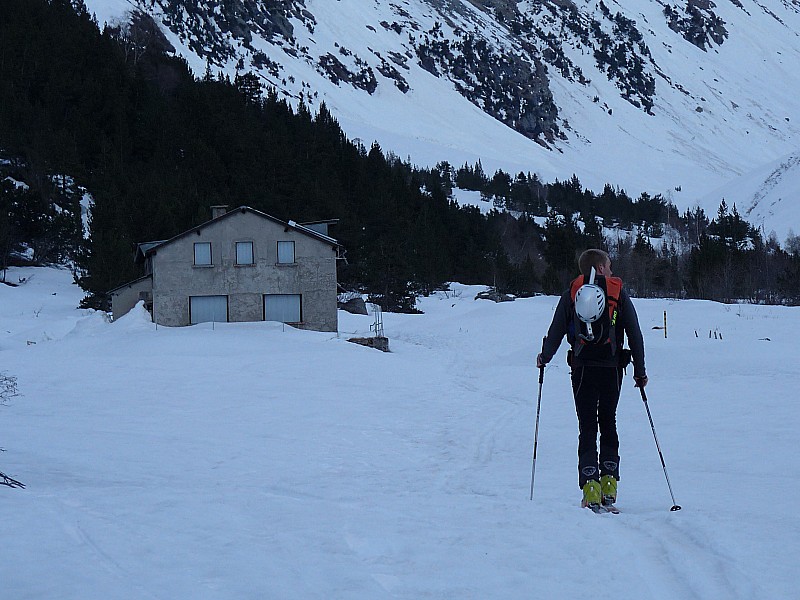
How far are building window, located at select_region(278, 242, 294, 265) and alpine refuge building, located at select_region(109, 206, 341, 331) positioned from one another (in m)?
0.04

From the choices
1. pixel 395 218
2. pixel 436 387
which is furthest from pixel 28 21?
pixel 436 387

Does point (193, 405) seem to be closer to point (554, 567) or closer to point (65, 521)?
point (65, 521)

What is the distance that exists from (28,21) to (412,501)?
246 ft

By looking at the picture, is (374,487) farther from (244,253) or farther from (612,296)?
(244,253)

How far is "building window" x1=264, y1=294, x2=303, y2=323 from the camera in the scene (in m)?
34.0

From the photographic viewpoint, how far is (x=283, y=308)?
3403cm

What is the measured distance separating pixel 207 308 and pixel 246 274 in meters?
2.18

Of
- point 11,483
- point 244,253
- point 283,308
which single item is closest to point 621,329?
point 11,483

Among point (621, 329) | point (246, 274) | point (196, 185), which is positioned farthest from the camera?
point (196, 185)

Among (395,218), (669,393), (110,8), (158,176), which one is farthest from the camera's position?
(110,8)

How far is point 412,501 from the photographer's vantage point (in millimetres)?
7059

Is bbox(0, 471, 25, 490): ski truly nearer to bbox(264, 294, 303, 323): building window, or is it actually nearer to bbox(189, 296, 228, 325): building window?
bbox(264, 294, 303, 323): building window

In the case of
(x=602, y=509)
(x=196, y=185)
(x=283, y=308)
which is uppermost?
(x=196, y=185)

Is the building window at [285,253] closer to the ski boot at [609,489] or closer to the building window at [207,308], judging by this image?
the building window at [207,308]
